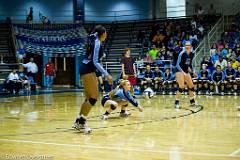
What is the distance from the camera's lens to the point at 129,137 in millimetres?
7652

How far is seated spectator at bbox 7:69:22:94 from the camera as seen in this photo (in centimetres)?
2186

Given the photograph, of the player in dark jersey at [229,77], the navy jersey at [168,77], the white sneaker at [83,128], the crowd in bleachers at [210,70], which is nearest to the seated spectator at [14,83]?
the crowd in bleachers at [210,70]

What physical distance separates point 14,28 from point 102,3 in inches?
364

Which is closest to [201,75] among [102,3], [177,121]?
[177,121]

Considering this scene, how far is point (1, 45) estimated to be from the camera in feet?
93.4

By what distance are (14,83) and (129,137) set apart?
15407 millimetres

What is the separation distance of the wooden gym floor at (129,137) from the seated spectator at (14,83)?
10.7 meters

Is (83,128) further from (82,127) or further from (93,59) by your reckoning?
(93,59)

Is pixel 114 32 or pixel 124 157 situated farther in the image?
A: pixel 114 32

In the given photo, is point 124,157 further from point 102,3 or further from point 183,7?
point 102,3

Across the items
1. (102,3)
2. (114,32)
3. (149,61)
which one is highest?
(102,3)

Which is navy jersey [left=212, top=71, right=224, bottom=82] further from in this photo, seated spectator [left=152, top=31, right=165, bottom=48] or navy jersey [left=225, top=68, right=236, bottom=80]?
seated spectator [left=152, top=31, right=165, bottom=48]

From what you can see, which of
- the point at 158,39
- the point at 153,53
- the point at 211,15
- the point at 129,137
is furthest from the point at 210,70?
the point at 129,137

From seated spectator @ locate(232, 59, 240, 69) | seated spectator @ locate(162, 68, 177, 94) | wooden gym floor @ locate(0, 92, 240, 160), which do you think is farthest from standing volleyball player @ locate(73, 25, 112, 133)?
seated spectator @ locate(162, 68, 177, 94)
